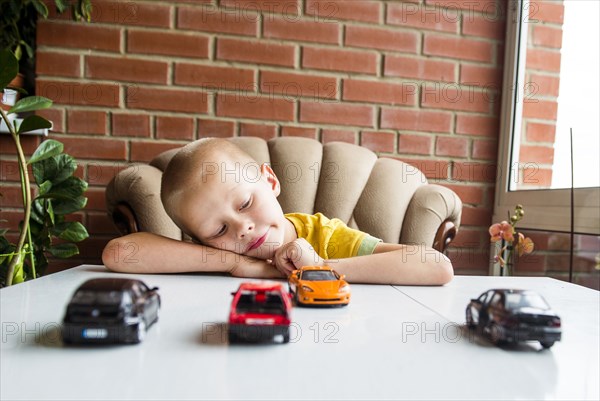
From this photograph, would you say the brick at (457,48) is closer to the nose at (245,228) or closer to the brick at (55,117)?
the nose at (245,228)

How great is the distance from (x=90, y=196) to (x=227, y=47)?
79 cm

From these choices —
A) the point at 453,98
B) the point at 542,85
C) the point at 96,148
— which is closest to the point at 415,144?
the point at 453,98

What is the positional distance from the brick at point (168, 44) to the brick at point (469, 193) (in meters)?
1.17

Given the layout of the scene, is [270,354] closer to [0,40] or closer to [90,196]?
[90,196]

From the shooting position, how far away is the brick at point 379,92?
186 cm

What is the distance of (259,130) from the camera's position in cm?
181

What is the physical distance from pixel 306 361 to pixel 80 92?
5.31 feet

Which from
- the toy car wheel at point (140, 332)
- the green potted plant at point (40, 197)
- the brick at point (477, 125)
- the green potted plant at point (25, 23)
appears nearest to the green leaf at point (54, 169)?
the green potted plant at point (40, 197)

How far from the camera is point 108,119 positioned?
1740 mm

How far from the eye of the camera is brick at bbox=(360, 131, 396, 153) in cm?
188

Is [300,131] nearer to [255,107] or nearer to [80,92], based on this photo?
[255,107]

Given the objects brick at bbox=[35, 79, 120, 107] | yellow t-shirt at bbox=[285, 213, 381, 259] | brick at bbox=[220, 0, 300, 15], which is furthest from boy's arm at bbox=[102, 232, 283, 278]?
brick at bbox=[220, 0, 300, 15]

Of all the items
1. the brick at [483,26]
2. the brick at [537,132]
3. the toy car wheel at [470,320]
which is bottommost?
the toy car wheel at [470,320]

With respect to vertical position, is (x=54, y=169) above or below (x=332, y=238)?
above
